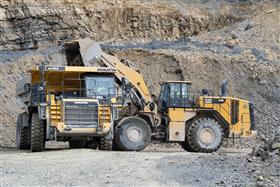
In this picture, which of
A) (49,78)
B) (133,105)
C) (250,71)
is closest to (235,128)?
(133,105)

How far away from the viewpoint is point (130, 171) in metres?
13.8

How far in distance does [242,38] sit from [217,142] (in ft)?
56.4

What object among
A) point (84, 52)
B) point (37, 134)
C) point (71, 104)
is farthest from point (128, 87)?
point (37, 134)

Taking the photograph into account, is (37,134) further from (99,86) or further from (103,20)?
(103,20)

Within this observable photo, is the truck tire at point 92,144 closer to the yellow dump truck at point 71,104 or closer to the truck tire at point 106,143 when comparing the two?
the yellow dump truck at point 71,104

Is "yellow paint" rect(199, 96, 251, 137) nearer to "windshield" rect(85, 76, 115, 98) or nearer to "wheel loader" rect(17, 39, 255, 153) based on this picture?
"wheel loader" rect(17, 39, 255, 153)

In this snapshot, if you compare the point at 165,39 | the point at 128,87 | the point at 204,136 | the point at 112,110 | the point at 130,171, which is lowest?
the point at 130,171

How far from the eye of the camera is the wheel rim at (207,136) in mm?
21641

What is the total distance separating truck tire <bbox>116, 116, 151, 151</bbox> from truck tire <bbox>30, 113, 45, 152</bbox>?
218 cm

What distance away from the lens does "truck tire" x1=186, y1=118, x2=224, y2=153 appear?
70.7ft

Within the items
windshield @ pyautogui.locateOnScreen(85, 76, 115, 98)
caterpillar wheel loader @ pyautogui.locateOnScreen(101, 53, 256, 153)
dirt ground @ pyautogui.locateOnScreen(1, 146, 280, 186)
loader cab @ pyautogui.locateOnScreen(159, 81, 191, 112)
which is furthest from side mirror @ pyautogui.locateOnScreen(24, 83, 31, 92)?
loader cab @ pyautogui.locateOnScreen(159, 81, 191, 112)

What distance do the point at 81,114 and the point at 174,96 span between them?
3.68m

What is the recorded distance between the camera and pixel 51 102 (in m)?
19.5

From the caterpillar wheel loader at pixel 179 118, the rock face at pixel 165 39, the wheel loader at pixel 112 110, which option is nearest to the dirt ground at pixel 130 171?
the wheel loader at pixel 112 110
